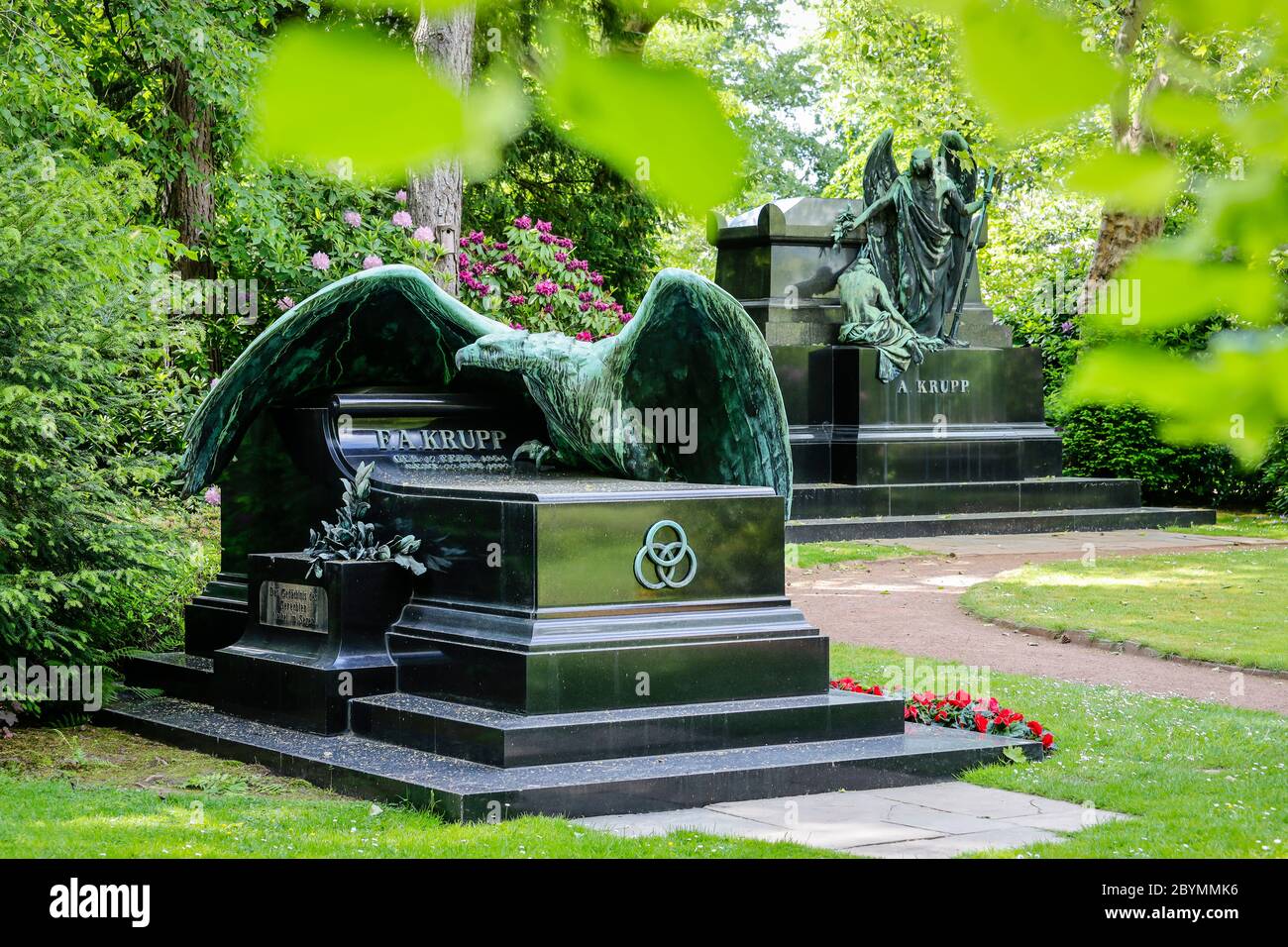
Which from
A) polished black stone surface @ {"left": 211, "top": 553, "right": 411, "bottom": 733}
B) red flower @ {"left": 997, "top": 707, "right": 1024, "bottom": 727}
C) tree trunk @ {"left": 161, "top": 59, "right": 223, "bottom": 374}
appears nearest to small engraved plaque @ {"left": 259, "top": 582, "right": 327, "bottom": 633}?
polished black stone surface @ {"left": 211, "top": 553, "right": 411, "bottom": 733}

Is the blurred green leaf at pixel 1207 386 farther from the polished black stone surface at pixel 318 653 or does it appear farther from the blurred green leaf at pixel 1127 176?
the polished black stone surface at pixel 318 653

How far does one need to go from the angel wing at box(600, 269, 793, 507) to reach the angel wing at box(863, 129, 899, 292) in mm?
12197

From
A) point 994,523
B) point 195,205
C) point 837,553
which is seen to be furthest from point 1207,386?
point 994,523

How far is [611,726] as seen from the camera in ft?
24.4

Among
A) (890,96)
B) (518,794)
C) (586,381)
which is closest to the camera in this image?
(890,96)

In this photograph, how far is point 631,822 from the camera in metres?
6.81

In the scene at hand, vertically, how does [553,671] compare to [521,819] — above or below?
above

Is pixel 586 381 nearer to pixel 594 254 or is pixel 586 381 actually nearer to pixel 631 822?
pixel 631 822

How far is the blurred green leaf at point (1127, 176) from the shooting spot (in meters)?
1.33

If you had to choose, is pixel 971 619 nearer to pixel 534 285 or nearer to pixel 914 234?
pixel 534 285

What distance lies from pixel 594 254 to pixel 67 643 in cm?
1151

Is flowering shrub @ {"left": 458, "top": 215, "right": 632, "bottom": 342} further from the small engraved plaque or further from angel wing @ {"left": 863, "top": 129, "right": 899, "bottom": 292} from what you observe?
the small engraved plaque

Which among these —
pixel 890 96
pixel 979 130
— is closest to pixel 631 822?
pixel 890 96

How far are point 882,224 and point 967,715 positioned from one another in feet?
44.5
